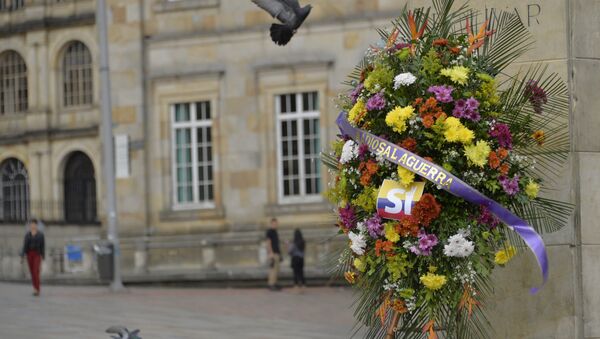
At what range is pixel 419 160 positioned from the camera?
9.40 m

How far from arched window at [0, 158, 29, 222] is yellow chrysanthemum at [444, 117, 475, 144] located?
119 ft

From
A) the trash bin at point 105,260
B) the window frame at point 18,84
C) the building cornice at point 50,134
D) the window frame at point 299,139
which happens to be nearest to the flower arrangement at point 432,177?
the trash bin at point 105,260

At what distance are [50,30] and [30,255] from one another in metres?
19.2

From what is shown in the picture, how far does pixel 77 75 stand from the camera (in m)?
44.1

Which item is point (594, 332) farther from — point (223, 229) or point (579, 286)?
point (223, 229)

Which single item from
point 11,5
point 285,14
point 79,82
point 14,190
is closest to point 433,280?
point 285,14

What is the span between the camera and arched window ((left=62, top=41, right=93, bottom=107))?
43.8 m

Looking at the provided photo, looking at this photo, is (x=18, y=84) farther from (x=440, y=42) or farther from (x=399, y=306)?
(x=399, y=306)

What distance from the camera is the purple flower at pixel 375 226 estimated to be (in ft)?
31.7

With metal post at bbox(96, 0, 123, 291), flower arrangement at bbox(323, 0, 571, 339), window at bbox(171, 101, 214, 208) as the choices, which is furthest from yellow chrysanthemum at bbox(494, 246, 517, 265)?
window at bbox(171, 101, 214, 208)

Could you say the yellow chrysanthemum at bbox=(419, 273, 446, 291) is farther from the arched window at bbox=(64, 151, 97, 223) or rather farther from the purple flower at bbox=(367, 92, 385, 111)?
the arched window at bbox=(64, 151, 97, 223)

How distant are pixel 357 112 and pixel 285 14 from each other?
106 centimetres

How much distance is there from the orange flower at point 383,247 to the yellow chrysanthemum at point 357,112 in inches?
34.6

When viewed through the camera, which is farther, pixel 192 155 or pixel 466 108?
pixel 192 155
